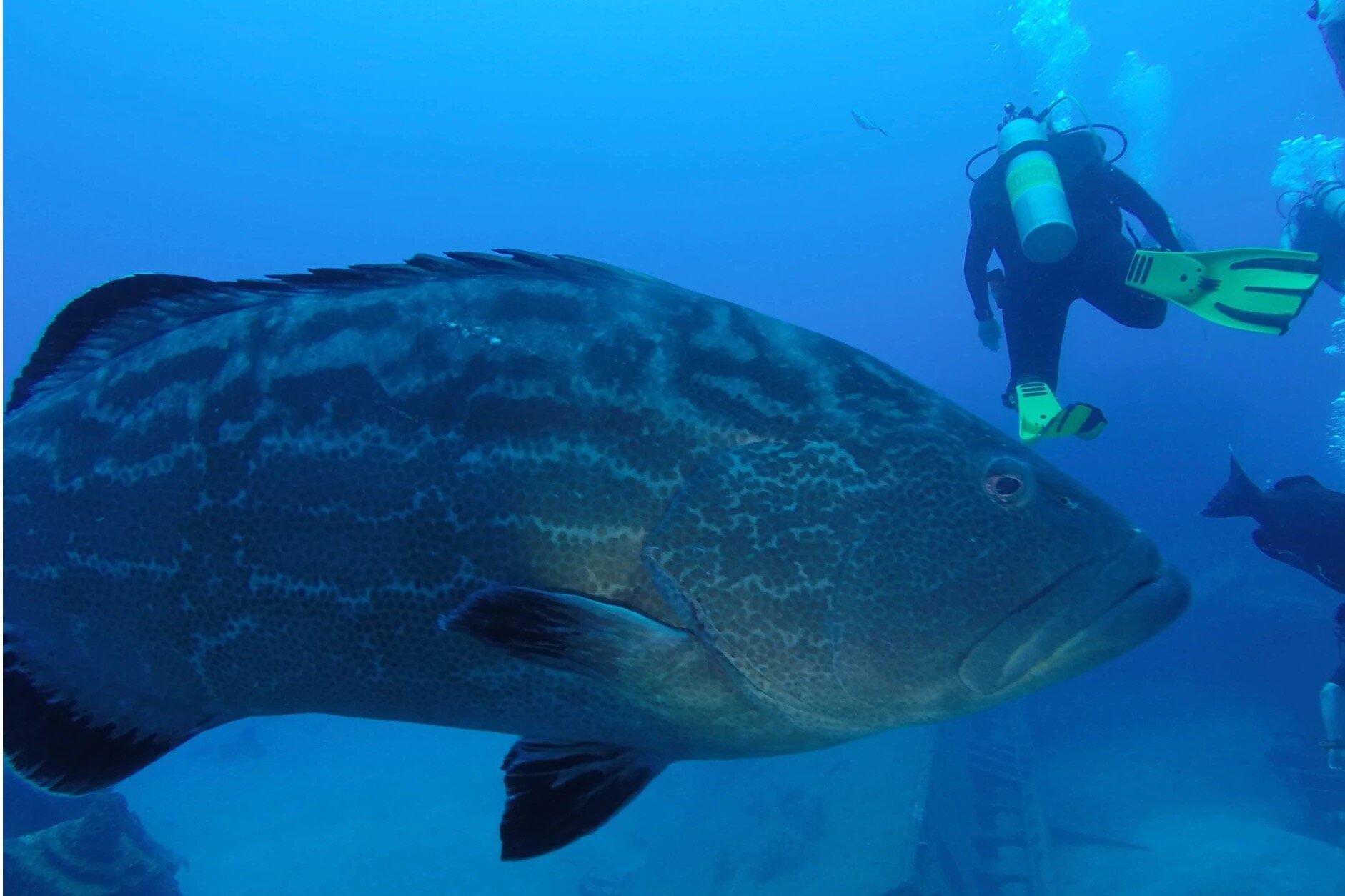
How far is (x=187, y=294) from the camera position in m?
2.22

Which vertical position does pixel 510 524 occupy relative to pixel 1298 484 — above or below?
below

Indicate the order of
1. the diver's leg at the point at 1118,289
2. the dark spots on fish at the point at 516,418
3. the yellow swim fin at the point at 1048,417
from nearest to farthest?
the dark spots on fish at the point at 516,418 < the yellow swim fin at the point at 1048,417 < the diver's leg at the point at 1118,289

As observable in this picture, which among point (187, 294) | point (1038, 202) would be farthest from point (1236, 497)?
point (187, 294)

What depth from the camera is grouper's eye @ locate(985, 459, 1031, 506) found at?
1881mm

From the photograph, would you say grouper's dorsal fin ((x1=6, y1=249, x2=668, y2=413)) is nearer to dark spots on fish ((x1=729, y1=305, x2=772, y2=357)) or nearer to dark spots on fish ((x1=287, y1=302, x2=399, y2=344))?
dark spots on fish ((x1=287, y1=302, x2=399, y2=344))

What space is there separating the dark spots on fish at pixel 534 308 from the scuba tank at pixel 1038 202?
451 cm

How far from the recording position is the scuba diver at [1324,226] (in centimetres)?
932

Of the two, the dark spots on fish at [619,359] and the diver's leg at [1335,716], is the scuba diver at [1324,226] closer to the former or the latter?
the diver's leg at [1335,716]

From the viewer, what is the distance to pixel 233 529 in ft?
6.14

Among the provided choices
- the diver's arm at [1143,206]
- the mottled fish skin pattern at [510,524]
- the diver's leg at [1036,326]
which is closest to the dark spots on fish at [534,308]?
the mottled fish skin pattern at [510,524]

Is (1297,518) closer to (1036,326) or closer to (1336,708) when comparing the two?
(1336,708)

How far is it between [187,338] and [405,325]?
732 millimetres

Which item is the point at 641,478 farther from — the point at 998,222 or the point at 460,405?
the point at 998,222

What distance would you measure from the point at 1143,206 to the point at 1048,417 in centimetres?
271
